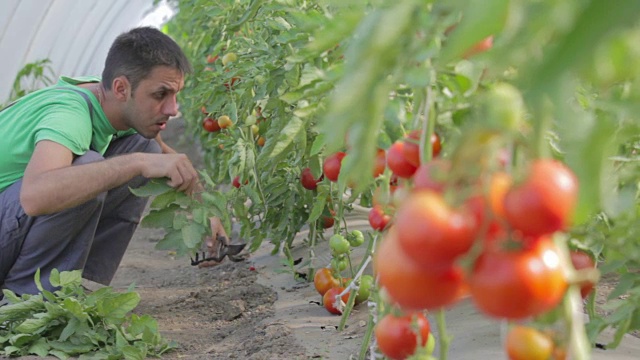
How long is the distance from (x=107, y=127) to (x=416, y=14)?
7.68ft

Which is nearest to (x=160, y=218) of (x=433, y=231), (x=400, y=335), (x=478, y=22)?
(x=400, y=335)

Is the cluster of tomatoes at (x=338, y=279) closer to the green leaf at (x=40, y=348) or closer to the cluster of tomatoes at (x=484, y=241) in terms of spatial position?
the green leaf at (x=40, y=348)

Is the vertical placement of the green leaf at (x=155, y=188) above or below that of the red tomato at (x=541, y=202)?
below

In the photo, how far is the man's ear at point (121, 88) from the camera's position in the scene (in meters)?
2.83

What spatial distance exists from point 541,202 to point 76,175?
6.59 feet

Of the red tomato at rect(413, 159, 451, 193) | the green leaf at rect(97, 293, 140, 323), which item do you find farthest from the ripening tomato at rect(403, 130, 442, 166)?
the green leaf at rect(97, 293, 140, 323)

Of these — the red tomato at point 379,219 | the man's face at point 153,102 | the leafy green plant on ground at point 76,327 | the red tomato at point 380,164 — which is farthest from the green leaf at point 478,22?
the man's face at point 153,102

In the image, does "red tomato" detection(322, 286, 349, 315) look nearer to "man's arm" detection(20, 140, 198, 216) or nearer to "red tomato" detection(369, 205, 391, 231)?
"man's arm" detection(20, 140, 198, 216)

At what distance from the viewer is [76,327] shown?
2.30m

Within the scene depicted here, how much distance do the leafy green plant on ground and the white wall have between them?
370cm

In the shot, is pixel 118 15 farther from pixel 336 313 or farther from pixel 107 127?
pixel 336 313

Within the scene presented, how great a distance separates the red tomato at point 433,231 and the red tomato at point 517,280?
29 mm

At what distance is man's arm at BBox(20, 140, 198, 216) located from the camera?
2.40 meters

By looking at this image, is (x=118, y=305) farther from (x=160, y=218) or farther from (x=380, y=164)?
(x=380, y=164)
